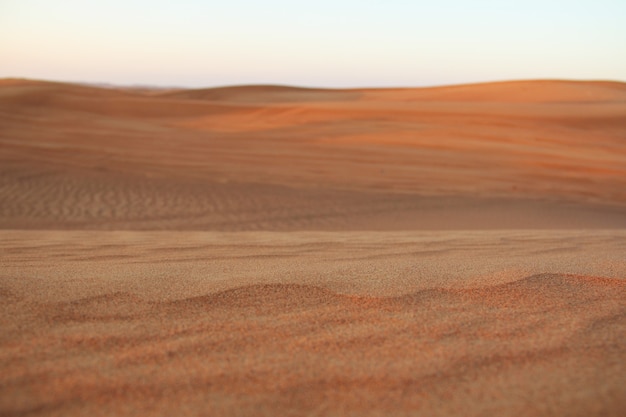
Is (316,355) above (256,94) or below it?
below

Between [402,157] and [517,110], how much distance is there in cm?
1193

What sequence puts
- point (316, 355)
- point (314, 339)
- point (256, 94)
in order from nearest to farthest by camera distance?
point (316, 355) < point (314, 339) < point (256, 94)

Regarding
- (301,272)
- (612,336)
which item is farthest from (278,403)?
(301,272)

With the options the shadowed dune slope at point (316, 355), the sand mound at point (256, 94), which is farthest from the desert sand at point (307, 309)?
the sand mound at point (256, 94)

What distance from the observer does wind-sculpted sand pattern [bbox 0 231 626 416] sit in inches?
63.2

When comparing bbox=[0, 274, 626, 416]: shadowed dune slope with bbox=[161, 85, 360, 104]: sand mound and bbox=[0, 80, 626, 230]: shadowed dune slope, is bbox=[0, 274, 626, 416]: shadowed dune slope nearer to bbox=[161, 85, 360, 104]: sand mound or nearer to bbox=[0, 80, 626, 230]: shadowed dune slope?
bbox=[0, 80, 626, 230]: shadowed dune slope

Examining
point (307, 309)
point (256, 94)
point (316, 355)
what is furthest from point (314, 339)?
point (256, 94)

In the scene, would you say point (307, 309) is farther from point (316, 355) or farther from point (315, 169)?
point (315, 169)

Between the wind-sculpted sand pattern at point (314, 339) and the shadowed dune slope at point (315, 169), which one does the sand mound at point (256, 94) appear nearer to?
the shadowed dune slope at point (315, 169)

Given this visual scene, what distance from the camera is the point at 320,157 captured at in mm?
14484

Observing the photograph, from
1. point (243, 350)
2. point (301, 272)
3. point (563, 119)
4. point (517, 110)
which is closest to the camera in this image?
point (243, 350)

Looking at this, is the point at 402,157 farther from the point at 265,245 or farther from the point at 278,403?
the point at 278,403

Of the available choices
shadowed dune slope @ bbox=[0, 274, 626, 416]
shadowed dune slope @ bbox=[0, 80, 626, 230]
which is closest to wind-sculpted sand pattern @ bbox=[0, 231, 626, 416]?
shadowed dune slope @ bbox=[0, 274, 626, 416]

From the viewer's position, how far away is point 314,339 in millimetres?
2004
